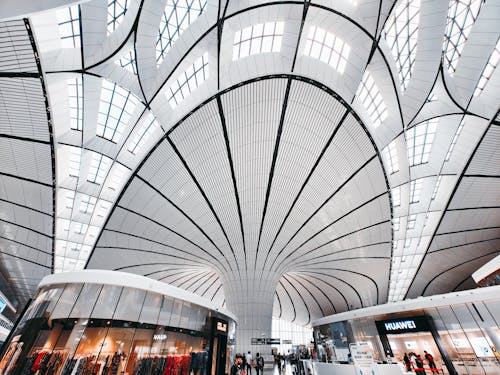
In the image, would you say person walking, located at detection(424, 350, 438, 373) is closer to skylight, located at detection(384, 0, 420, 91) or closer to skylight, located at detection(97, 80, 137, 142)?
skylight, located at detection(384, 0, 420, 91)

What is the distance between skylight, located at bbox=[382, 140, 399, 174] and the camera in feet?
65.9

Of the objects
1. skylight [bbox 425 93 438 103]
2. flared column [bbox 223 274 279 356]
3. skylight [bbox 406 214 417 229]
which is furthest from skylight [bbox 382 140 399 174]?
flared column [bbox 223 274 279 356]

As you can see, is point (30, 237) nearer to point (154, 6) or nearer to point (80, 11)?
point (80, 11)

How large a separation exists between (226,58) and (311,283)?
30.5m

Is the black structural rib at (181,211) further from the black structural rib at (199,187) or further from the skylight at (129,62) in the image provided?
the skylight at (129,62)

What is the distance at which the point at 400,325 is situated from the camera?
1650cm

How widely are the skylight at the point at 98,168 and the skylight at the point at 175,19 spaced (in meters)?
9.15

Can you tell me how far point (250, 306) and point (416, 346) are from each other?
12.4 metres

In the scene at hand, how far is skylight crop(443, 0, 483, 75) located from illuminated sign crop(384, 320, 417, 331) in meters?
15.7

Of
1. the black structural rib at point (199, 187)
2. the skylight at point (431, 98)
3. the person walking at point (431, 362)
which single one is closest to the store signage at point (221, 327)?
the black structural rib at point (199, 187)

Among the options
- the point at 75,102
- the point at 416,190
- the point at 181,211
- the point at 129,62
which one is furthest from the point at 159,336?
the point at 416,190

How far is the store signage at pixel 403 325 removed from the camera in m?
15.5

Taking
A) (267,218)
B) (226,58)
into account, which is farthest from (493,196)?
(226,58)

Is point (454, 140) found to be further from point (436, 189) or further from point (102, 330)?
point (102, 330)
